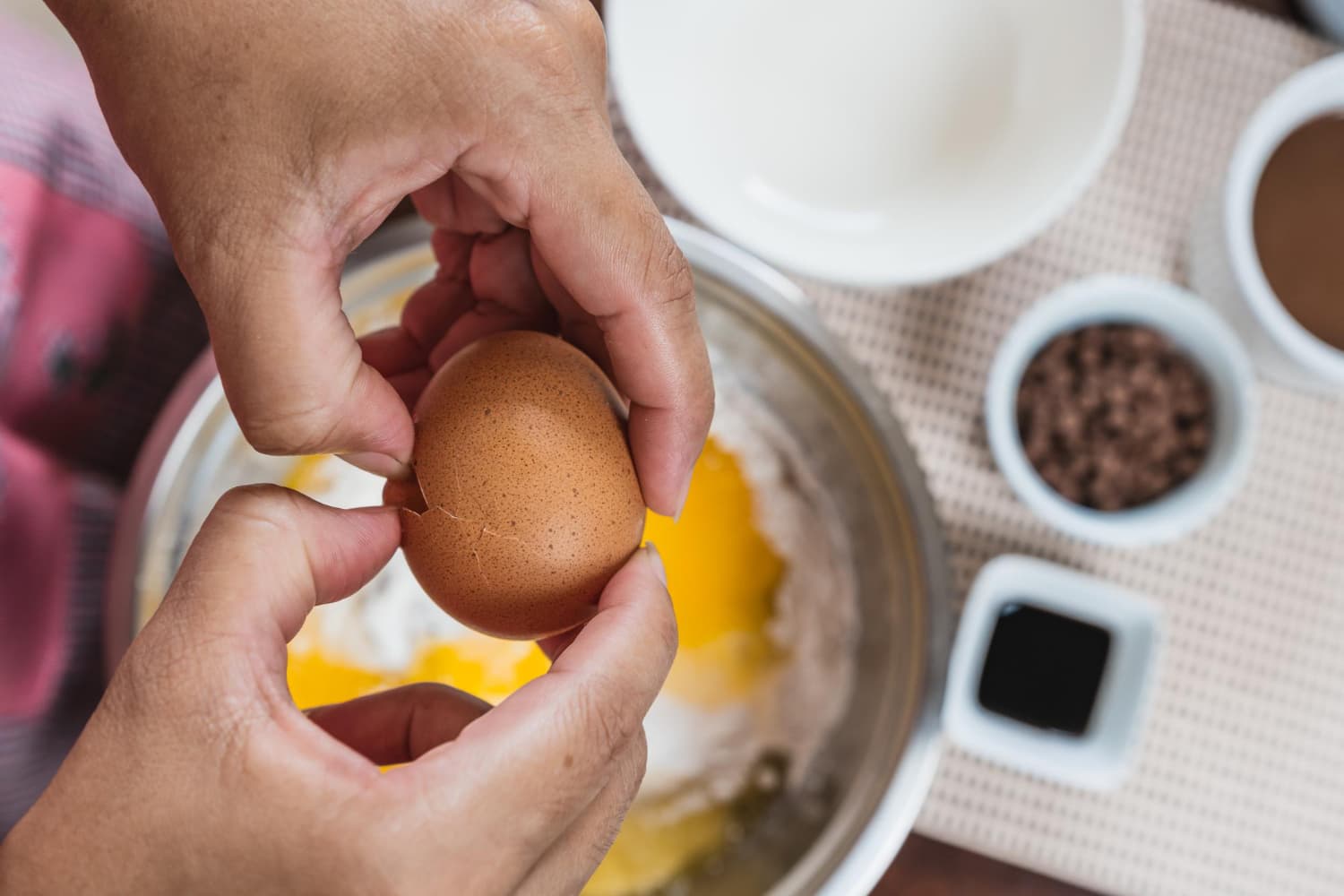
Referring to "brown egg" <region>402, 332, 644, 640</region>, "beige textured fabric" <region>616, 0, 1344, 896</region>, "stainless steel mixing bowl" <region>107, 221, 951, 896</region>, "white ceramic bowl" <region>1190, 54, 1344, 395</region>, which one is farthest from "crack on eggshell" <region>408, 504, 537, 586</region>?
"white ceramic bowl" <region>1190, 54, 1344, 395</region>

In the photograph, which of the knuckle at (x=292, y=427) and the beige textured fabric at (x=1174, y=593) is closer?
the knuckle at (x=292, y=427)

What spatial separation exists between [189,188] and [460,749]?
267 millimetres

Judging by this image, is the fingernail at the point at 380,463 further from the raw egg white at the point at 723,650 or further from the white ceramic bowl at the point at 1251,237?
the white ceramic bowl at the point at 1251,237

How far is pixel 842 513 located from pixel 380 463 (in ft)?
1.24

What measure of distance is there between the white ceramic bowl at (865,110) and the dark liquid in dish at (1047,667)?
A: 0.28 meters

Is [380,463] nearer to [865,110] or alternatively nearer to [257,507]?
[257,507]

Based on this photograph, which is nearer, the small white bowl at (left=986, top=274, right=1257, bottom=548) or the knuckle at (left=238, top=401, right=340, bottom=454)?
the knuckle at (left=238, top=401, right=340, bottom=454)

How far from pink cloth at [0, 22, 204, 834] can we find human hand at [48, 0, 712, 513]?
0.33m

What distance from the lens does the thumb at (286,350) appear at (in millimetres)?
404

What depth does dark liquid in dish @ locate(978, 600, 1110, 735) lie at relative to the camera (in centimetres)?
73

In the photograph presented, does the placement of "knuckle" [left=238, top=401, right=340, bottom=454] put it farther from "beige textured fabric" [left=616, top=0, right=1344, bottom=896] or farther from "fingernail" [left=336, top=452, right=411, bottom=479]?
"beige textured fabric" [left=616, top=0, right=1344, bottom=896]

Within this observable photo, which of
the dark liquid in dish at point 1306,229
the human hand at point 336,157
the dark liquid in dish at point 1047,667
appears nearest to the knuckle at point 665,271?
the human hand at point 336,157

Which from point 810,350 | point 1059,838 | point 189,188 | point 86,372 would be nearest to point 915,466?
point 810,350

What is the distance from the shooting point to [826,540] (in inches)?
30.1
